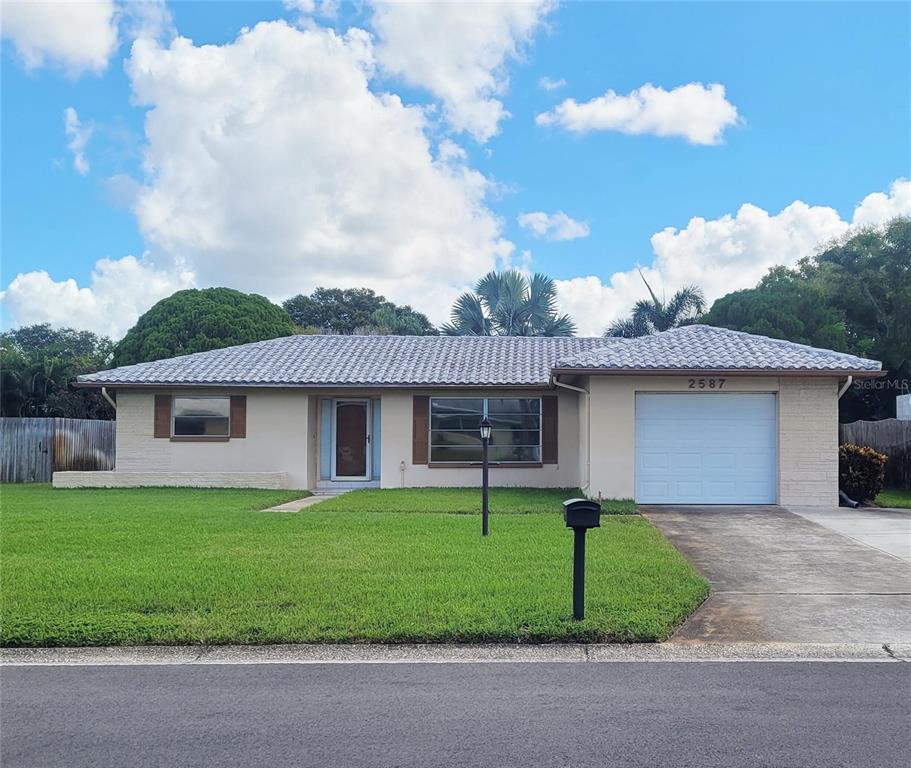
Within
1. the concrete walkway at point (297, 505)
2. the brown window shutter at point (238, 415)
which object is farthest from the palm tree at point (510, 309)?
the concrete walkway at point (297, 505)

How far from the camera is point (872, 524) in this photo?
1280 centimetres

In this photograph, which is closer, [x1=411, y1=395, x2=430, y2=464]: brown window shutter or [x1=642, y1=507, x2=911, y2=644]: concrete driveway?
[x1=642, y1=507, x2=911, y2=644]: concrete driveway

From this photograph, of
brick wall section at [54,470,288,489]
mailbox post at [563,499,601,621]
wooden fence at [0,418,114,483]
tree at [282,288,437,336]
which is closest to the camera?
mailbox post at [563,499,601,621]

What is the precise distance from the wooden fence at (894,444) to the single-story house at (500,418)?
436cm

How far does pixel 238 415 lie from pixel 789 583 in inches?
523

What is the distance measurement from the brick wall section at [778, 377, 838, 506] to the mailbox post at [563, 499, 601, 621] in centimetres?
935

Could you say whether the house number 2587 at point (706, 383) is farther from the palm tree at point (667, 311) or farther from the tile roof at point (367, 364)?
the palm tree at point (667, 311)

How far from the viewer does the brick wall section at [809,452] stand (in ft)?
48.6

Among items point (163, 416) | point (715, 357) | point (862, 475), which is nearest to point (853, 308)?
point (862, 475)

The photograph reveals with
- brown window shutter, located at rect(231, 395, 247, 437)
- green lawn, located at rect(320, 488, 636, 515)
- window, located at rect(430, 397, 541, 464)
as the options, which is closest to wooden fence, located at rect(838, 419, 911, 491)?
green lawn, located at rect(320, 488, 636, 515)

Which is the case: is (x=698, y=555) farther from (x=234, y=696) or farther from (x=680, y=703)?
(x=234, y=696)

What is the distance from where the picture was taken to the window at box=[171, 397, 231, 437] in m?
18.6

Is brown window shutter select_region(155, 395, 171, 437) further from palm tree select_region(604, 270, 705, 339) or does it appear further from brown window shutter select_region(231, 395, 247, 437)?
palm tree select_region(604, 270, 705, 339)

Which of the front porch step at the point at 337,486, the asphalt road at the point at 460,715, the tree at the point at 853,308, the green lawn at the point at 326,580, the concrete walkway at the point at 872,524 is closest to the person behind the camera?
the asphalt road at the point at 460,715
